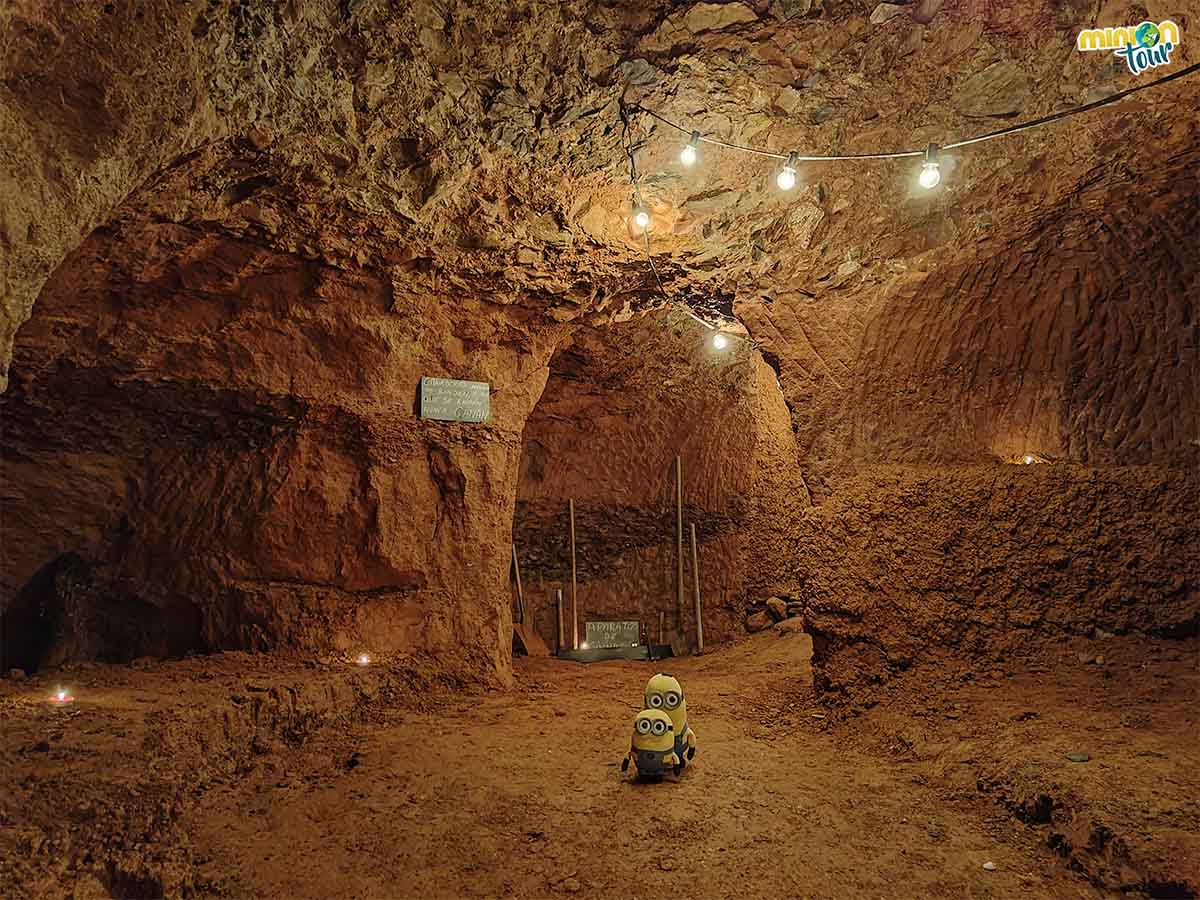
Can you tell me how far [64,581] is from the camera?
4910 mm

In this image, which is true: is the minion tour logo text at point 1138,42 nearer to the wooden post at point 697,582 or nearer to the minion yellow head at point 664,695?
the minion yellow head at point 664,695

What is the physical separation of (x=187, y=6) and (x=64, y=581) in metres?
3.91

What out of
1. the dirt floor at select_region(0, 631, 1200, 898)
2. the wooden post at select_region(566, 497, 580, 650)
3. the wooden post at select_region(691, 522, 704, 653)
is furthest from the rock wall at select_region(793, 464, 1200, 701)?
the wooden post at select_region(566, 497, 580, 650)

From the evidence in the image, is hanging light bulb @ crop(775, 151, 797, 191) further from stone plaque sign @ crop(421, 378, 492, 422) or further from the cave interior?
stone plaque sign @ crop(421, 378, 492, 422)

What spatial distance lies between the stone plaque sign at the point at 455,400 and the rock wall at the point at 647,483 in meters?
2.45

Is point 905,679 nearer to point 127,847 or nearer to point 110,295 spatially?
point 127,847

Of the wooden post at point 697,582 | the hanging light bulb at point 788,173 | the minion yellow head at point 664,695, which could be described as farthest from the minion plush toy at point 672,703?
the wooden post at point 697,582

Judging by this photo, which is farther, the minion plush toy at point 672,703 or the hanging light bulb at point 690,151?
the hanging light bulb at point 690,151

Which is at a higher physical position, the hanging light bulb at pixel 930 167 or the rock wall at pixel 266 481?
the hanging light bulb at pixel 930 167

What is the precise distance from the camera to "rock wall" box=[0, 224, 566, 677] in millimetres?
4496

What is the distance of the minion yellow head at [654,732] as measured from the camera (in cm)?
323

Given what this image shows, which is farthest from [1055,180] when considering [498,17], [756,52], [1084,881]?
[1084,881]

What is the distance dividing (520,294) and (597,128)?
140 cm

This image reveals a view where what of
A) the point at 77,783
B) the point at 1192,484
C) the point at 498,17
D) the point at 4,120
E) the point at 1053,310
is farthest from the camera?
the point at 1053,310
